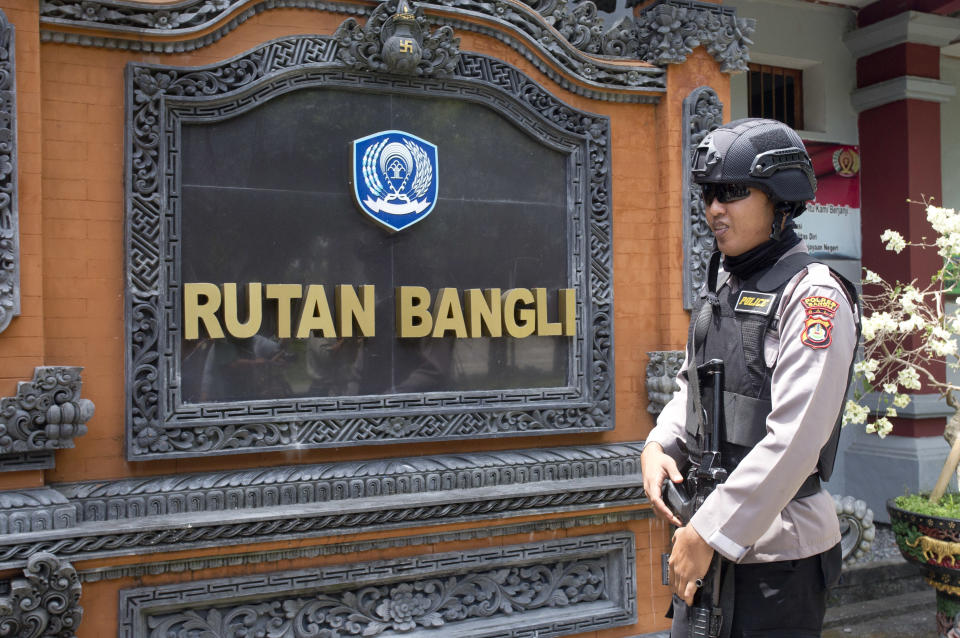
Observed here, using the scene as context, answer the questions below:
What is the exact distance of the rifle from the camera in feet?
7.51

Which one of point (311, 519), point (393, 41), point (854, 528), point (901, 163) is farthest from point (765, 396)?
point (901, 163)

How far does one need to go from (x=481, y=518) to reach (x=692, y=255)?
1999 millimetres

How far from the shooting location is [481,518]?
4.46 metres

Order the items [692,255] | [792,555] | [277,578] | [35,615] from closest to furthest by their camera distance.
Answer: [792,555]
[35,615]
[277,578]
[692,255]

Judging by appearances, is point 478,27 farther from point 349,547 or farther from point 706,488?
point 706,488

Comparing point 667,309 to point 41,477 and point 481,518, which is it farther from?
point 41,477

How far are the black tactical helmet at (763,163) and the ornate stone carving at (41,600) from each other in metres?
3.01

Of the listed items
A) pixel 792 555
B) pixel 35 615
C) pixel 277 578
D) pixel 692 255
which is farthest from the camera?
pixel 692 255

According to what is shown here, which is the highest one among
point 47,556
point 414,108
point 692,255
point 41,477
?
point 414,108

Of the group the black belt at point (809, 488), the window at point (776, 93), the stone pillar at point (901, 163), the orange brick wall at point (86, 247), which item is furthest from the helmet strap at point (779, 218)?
the stone pillar at point (901, 163)

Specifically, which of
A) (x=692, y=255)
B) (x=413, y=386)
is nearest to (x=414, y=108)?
(x=413, y=386)

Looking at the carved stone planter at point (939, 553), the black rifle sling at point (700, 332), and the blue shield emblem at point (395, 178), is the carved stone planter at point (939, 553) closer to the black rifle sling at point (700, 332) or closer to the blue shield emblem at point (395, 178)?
the black rifle sling at point (700, 332)

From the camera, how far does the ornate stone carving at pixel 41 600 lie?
11.6 feet

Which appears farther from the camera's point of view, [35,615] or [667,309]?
[667,309]
